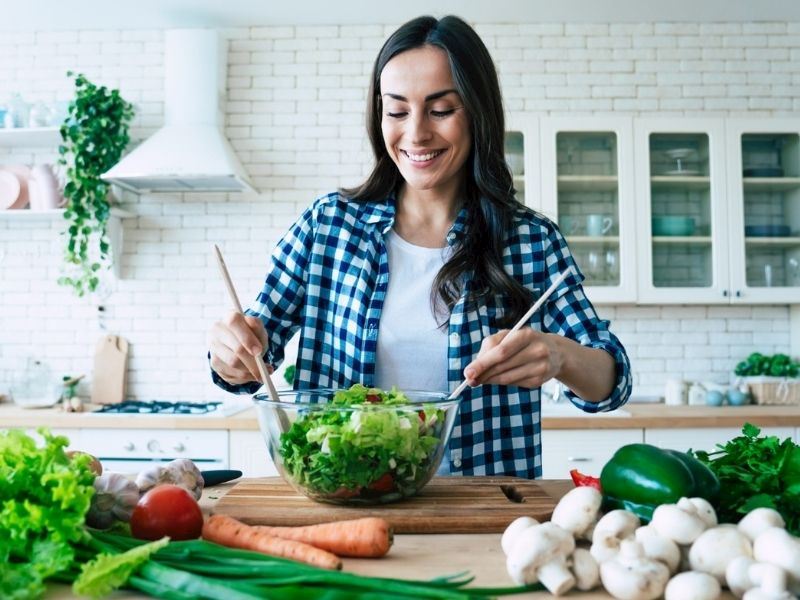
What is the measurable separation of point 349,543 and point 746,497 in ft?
1.90

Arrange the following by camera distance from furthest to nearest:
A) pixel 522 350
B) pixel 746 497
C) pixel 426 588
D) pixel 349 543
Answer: pixel 522 350
pixel 746 497
pixel 349 543
pixel 426 588

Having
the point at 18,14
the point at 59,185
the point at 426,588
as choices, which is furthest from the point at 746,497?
the point at 18,14

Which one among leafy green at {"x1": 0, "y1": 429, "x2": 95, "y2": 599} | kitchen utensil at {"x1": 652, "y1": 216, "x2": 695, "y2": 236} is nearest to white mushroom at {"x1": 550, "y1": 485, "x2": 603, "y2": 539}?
leafy green at {"x1": 0, "y1": 429, "x2": 95, "y2": 599}

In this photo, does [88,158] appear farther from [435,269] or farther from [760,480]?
[760,480]

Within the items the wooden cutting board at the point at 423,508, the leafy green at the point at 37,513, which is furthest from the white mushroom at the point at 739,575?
the leafy green at the point at 37,513

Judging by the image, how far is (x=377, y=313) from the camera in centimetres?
175

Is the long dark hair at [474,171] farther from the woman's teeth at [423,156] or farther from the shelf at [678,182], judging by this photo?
the shelf at [678,182]

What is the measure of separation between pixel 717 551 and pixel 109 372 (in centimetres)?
360

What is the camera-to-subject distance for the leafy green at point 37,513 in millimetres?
850

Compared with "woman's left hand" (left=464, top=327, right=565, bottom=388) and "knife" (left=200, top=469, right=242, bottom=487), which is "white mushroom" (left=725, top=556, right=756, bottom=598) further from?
"knife" (left=200, top=469, right=242, bottom=487)

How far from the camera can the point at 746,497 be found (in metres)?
1.08

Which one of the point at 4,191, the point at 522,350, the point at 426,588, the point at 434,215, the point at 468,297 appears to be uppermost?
the point at 4,191

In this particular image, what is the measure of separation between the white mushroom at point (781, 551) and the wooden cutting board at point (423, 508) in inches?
15.4

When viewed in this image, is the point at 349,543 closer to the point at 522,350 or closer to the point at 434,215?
the point at 522,350
